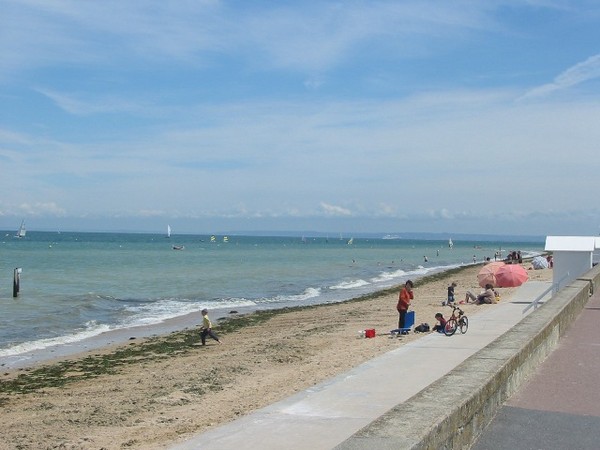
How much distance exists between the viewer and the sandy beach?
1049 centimetres

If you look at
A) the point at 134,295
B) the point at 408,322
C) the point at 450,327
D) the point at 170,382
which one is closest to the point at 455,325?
the point at 450,327

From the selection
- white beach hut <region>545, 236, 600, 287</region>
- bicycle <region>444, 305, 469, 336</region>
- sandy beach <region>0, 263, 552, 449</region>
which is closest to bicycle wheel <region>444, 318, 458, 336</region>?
bicycle <region>444, 305, 469, 336</region>

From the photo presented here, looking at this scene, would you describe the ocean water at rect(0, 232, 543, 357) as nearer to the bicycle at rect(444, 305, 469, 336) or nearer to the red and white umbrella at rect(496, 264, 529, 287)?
the red and white umbrella at rect(496, 264, 529, 287)

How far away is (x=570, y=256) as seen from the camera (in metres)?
20.0

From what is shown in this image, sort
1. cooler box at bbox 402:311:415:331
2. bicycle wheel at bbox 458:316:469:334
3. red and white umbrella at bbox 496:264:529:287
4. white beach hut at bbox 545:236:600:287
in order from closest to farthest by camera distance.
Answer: bicycle wheel at bbox 458:316:469:334
cooler box at bbox 402:311:415:331
white beach hut at bbox 545:236:600:287
red and white umbrella at bbox 496:264:529:287

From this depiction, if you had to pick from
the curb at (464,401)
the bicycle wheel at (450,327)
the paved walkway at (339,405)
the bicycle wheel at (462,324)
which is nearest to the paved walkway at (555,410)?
the curb at (464,401)

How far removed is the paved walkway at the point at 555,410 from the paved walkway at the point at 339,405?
2.07m

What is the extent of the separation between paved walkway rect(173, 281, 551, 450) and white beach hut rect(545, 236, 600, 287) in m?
6.39

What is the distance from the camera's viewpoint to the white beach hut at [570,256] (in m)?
19.8

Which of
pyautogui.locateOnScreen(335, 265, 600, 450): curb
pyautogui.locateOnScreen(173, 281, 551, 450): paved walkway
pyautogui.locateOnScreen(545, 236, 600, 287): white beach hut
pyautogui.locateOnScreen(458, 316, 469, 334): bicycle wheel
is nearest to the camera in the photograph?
pyautogui.locateOnScreen(335, 265, 600, 450): curb

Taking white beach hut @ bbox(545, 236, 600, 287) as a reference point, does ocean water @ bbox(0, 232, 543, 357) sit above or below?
below

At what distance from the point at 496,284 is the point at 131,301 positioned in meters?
18.7

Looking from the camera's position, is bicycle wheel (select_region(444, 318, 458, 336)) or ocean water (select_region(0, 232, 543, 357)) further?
ocean water (select_region(0, 232, 543, 357))

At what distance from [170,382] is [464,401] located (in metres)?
9.96
